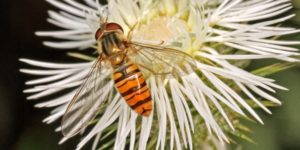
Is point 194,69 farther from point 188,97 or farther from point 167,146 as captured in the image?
point 167,146

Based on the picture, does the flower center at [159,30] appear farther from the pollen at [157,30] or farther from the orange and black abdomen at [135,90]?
the orange and black abdomen at [135,90]

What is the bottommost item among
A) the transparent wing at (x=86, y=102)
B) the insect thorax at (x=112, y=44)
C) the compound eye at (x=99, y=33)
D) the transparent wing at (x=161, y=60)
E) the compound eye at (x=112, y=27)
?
the transparent wing at (x=86, y=102)

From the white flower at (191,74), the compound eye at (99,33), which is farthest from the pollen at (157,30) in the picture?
the compound eye at (99,33)

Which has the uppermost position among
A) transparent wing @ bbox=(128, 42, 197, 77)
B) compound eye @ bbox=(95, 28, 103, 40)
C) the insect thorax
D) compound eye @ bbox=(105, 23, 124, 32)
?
compound eye @ bbox=(105, 23, 124, 32)

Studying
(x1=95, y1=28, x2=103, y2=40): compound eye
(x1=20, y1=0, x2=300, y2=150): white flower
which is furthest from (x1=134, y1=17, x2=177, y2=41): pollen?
(x1=95, y1=28, x2=103, y2=40): compound eye

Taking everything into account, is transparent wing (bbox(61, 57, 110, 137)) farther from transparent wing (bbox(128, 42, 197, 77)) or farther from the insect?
transparent wing (bbox(128, 42, 197, 77))

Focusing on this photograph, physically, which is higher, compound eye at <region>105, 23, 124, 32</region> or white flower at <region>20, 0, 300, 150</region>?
compound eye at <region>105, 23, 124, 32</region>

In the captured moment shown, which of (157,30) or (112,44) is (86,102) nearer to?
(112,44)

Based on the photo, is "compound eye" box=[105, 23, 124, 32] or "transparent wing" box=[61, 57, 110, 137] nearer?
"transparent wing" box=[61, 57, 110, 137]
